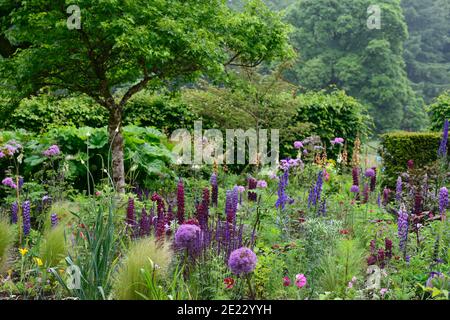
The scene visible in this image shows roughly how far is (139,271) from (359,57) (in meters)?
23.7

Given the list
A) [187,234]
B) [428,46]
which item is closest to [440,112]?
[187,234]

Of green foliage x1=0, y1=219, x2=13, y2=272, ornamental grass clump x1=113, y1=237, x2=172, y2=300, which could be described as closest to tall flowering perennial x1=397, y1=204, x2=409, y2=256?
ornamental grass clump x1=113, y1=237, x2=172, y2=300

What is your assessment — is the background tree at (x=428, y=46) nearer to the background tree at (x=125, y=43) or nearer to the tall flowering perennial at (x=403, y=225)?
the background tree at (x=125, y=43)

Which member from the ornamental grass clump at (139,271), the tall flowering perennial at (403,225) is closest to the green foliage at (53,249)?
the ornamental grass clump at (139,271)

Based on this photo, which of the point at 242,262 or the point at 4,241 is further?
the point at 4,241

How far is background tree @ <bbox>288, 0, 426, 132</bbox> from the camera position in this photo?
24469 millimetres

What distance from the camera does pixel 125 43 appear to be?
5875 mm

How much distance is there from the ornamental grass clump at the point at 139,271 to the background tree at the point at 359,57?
2115 cm

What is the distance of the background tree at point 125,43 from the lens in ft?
20.0

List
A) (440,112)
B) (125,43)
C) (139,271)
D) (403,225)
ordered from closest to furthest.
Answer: (139,271) → (403,225) → (125,43) → (440,112)

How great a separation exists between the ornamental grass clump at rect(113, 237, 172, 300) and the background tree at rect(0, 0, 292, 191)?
262cm

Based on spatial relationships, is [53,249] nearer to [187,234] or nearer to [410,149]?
[187,234]
